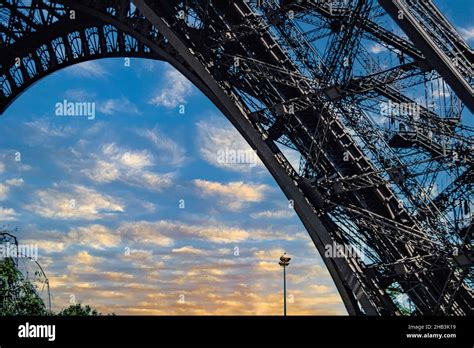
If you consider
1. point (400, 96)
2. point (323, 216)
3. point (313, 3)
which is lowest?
point (323, 216)

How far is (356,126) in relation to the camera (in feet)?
71.4

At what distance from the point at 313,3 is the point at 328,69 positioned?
2.68 meters

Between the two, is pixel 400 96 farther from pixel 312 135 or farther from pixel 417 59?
pixel 312 135

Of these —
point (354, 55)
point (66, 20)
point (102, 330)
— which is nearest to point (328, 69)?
point (354, 55)

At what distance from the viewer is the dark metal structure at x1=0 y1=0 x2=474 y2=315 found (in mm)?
20016

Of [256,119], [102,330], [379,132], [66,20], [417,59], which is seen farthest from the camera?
[66,20]

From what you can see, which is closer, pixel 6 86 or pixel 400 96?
pixel 400 96

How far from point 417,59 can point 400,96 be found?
202 cm

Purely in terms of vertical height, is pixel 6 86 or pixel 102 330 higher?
pixel 6 86

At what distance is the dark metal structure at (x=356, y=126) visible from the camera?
20016 mm

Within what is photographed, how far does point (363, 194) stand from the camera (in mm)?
22453

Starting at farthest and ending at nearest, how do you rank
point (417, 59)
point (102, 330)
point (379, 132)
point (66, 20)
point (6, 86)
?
point (6, 86)
point (66, 20)
point (379, 132)
point (417, 59)
point (102, 330)

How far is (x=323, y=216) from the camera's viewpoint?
73.9 ft

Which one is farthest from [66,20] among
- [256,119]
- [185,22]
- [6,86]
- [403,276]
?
[403,276]
